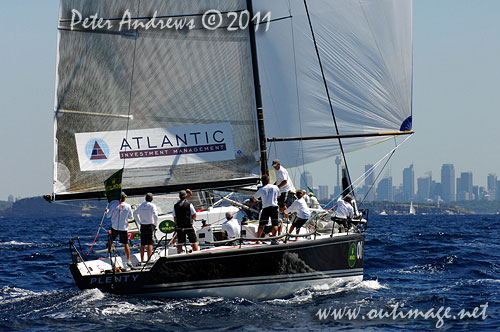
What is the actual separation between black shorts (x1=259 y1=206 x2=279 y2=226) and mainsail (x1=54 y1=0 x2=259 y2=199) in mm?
1286

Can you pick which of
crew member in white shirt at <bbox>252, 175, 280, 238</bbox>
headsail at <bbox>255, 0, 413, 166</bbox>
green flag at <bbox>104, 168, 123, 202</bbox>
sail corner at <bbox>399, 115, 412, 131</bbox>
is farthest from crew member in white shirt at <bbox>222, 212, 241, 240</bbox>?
sail corner at <bbox>399, 115, 412, 131</bbox>

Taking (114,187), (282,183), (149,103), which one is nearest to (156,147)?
(149,103)

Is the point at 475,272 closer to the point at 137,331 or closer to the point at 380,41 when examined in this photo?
the point at 380,41

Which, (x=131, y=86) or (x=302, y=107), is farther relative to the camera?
(x=302, y=107)

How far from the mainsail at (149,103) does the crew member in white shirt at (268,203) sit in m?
1.27

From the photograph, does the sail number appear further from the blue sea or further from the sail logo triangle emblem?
the blue sea

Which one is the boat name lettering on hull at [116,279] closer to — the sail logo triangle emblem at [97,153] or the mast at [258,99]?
the sail logo triangle emblem at [97,153]

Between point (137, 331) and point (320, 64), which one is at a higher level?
point (320, 64)

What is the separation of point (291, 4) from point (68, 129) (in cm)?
619

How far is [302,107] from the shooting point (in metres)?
17.5

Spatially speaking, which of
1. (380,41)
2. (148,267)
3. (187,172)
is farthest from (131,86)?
(380,41)

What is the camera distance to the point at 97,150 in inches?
606

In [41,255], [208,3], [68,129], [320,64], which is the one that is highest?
[208,3]

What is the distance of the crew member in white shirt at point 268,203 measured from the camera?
1438 centimetres
